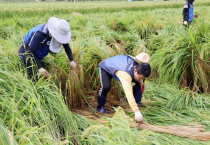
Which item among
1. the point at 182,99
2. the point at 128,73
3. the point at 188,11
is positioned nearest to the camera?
the point at 128,73

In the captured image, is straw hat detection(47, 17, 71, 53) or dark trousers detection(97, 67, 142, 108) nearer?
straw hat detection(47, 17, 71, 53)

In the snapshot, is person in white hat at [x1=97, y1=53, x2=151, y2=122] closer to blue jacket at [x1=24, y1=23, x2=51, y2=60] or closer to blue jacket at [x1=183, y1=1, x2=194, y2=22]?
blue jacket at [x1=24, y1=23, x2=51, y2=60]

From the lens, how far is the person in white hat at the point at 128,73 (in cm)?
176

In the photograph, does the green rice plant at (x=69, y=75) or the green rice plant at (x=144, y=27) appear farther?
the green rice plant at (x=144, y=27)

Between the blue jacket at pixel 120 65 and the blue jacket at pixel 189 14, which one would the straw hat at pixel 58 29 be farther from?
the blue jacket at pixel 189 14

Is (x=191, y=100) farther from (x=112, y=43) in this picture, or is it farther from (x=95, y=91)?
(x=112, y=43)

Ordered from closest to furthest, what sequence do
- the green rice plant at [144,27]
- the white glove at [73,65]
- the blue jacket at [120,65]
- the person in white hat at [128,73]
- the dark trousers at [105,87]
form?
the person in white hat at [128,73] → the blue jacket at [120,65] → the dark trousers at [105,87] → the white glove at [73,65] → the green rice plant at [144,27]

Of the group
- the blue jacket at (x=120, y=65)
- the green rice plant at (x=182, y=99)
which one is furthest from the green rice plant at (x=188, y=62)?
the blue jacket at (x=120, y=65)

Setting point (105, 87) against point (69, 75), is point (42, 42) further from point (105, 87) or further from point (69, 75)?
point (105, 87)

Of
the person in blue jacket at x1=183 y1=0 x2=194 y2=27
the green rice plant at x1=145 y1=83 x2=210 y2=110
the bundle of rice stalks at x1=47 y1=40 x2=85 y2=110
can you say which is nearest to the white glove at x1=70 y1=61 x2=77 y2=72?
the bundle of rice stalks at x1=47 y1=40 x2=85 y2=110

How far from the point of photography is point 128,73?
194 cm

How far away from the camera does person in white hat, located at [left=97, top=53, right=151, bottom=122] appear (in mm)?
1756

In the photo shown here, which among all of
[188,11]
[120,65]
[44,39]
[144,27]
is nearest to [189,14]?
[188,11]

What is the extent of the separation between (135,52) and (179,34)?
110cm
